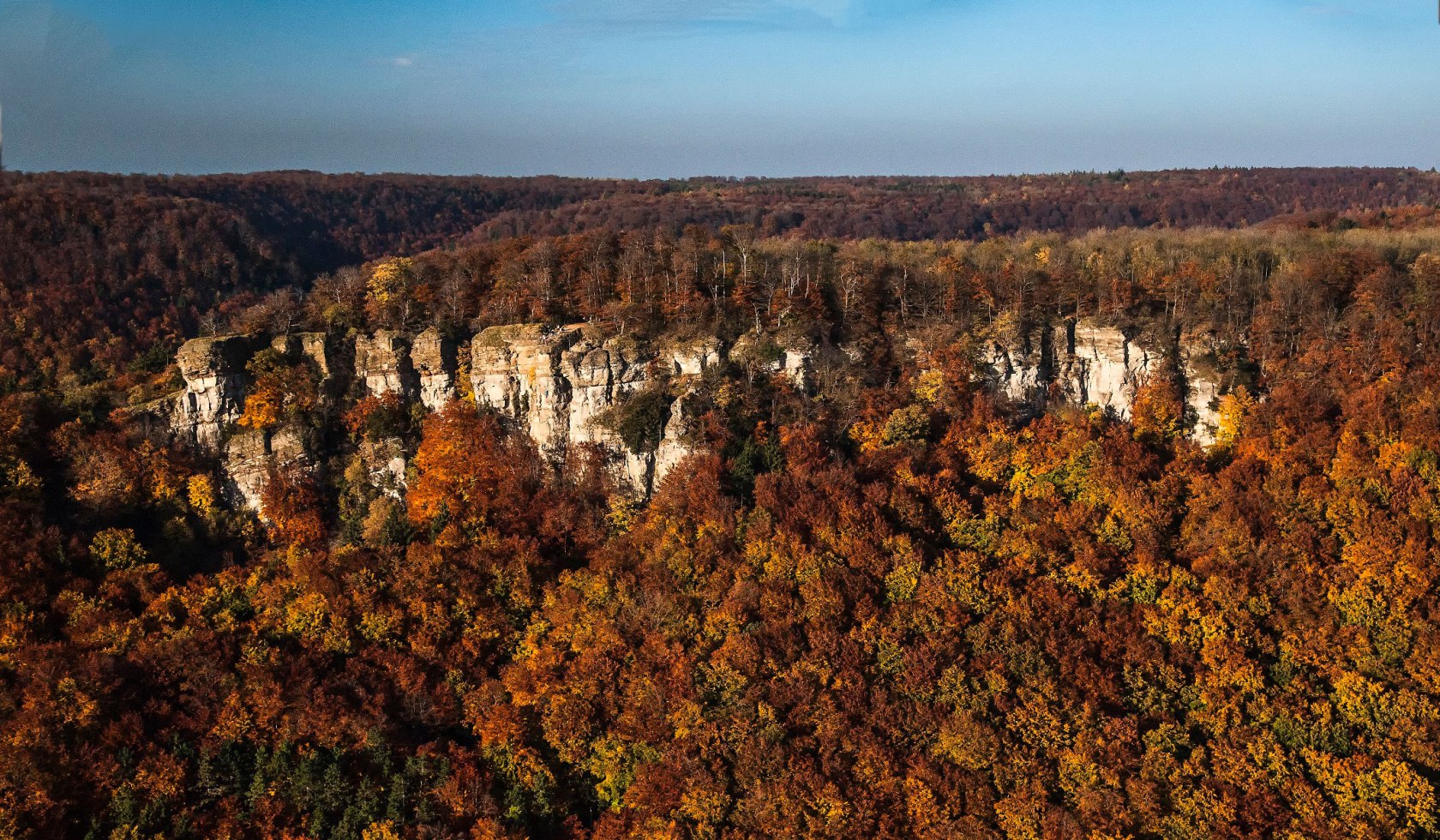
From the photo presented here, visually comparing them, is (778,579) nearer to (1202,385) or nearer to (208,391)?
(1202,385)

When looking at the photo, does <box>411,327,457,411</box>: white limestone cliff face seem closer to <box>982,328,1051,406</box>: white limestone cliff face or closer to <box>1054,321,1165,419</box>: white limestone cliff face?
<box>982,328,1051,406</box>: white limestone cliff face

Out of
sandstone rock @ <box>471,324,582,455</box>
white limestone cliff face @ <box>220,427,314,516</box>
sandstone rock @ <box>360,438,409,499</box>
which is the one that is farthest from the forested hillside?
sandstone rock @ <box>471,324,582,455</box>

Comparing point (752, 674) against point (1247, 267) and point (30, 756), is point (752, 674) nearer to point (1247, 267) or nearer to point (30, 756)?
point (30, 756)

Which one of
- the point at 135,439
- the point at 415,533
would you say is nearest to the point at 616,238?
the point at 415,533

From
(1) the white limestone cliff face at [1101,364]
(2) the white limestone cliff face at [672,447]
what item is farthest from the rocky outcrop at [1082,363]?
(2) the white limestone cliff face at [672,447]

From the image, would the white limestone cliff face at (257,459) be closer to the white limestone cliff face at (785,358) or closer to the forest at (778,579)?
the forest at (778,579)
